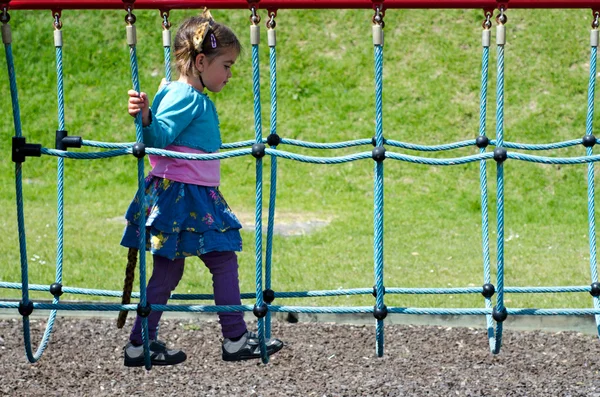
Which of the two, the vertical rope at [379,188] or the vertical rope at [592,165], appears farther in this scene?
the vertical rope at [592,165]

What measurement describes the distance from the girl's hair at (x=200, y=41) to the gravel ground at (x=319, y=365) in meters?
1.73

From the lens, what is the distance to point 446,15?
1197 centimetres

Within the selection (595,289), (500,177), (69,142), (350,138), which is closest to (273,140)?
(69,142)

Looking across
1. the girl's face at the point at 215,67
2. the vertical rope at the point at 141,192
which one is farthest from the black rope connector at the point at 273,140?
the vertical rope at the point at 141,192

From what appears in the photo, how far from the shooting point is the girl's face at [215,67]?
3.73m

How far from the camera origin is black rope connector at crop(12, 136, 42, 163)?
3.58 meters

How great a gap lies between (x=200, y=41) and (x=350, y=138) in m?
6.65

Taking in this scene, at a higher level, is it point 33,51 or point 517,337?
point 33,51

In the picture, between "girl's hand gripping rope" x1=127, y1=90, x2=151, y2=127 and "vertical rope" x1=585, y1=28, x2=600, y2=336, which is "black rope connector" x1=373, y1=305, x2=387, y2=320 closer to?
"girl's hand gripping rope" x1=127, y1=90, x2=151, y2=127

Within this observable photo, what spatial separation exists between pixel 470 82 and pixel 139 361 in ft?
25.6

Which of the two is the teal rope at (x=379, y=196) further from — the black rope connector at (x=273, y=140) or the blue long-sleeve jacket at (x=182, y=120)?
the black rope connector at (x=273, y=140)

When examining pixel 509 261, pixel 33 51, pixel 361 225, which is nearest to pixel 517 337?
pixel 509 261

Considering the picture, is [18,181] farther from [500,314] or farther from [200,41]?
[500,314]

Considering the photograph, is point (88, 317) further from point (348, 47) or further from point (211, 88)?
point (348, 47)
